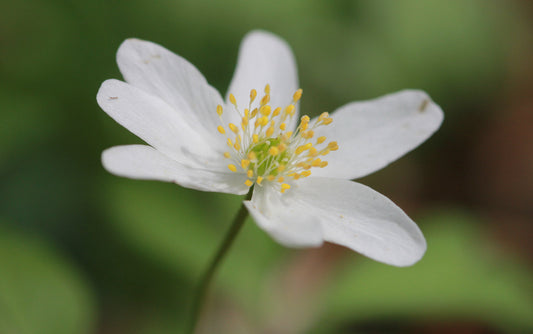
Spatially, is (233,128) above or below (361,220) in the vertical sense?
above

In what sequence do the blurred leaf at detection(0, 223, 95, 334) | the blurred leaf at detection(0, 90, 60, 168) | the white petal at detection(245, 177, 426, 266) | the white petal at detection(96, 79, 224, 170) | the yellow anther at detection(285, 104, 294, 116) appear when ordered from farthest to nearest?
the blurred leaf at detection(0, 90, 60, 168) < the blurred leaf at detection(0, 223, 95, 334) < the yellow anther at detection(285, 104, 294, 116) < the white petal at detection(96, 79, 224, 170) < the white petal at detection(245, 177, 426, 266)

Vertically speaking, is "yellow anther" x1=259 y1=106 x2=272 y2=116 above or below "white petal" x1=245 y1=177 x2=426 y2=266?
above

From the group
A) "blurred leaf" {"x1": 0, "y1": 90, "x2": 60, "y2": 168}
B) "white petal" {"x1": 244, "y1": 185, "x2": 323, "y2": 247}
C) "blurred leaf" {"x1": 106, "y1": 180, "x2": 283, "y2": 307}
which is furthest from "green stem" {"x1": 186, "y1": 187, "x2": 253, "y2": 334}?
"blurred leaf" {"x1": 0, "y1": 90, "x2": 60, "y2": 168}

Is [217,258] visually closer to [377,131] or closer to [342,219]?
[342,219]

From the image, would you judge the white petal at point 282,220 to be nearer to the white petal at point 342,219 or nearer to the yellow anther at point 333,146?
the white petal at point 342,219

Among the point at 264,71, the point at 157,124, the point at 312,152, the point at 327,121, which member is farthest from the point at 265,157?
the point at 264,71

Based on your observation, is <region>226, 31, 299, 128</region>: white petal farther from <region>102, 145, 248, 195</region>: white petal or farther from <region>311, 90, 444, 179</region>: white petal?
<region>102, 145, 248, 195</region>: white petal

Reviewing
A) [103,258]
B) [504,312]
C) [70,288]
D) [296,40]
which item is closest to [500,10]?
[296,40]
